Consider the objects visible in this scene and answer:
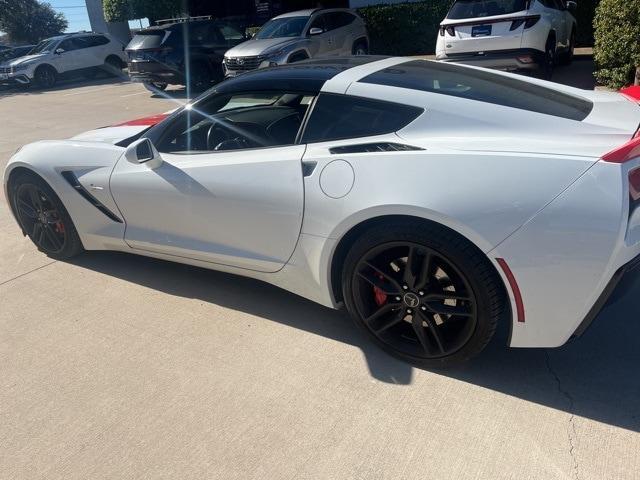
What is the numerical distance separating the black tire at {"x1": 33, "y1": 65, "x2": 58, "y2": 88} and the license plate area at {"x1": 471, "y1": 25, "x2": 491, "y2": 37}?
1538 cm

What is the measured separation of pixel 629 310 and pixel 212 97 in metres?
2.66

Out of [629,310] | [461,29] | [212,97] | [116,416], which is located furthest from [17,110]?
[629,310]

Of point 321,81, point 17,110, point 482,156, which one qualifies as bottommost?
point 17,110

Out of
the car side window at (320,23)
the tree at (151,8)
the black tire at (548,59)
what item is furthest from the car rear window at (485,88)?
the tree at (151,8)

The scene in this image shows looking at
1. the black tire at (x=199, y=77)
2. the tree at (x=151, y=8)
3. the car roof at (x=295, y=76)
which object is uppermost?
the tree at (x=151, y=8)

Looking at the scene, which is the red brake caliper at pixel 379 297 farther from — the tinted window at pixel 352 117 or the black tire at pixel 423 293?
the tinted window at pixel 352 117

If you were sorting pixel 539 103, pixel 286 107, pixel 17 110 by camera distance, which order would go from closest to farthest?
pixel 539 103, pixel 286 107, pixel 17 110

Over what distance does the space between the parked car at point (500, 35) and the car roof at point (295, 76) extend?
5485 millimetres

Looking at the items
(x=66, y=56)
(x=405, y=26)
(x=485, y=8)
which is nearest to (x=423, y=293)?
(x=485, y=8)

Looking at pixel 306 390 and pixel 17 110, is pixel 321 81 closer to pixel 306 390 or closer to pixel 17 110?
pixel 306 390

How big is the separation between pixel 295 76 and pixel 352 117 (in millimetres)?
503

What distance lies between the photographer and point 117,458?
2.38 metres

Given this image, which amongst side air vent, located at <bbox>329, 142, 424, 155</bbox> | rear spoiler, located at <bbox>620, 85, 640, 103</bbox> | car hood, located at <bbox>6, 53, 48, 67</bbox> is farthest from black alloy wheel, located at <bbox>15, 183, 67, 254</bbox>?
car hood, located at <bbox>6, 53, 48, 67</bbox>

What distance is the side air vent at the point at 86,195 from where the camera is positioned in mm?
3646
